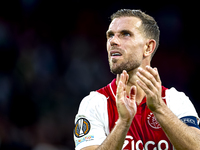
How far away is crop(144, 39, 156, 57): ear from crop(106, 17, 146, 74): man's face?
7 cm

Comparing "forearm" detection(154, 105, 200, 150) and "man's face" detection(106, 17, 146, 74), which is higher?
"man's face" detection(106, 17, 146, 74)

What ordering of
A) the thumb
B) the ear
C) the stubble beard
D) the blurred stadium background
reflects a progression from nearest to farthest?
the thumb, the stubble beard, the ear, the blurred stadium background

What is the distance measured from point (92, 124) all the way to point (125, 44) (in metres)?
0.88

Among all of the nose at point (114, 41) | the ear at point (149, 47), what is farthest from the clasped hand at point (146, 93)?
the ear at point (149, 47)

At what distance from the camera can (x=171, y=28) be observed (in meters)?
7.05

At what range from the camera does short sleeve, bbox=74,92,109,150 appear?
2.66 m

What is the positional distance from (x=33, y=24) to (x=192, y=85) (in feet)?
13.8

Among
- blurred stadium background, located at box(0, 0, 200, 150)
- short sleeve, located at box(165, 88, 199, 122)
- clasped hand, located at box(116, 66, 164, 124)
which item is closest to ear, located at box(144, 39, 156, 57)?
short sleeve, located at box(165, 88, 199, 122)

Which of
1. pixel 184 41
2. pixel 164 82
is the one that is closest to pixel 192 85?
pixel 164 82

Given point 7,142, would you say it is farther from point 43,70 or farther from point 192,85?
point 192,85

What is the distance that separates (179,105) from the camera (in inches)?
111

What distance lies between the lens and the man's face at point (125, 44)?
9.35ft

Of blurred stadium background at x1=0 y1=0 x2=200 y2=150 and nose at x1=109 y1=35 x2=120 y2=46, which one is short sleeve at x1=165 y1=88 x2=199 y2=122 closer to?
nose at x1=109 y1=35 x2=120 y2=46

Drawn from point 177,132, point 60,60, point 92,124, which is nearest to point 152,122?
point 177,132
